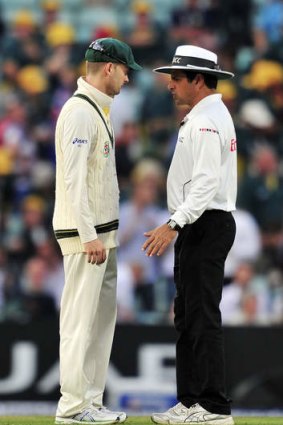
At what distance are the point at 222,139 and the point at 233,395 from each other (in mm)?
4463

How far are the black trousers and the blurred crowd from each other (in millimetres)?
4356

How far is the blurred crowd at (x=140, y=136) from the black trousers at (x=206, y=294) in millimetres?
4356

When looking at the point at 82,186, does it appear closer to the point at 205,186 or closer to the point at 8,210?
the point at 205,186

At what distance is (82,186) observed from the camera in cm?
616

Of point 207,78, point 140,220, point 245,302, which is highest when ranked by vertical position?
point 207,78

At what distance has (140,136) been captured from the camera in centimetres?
1318

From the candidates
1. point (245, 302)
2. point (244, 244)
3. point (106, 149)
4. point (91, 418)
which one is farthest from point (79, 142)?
point (244, 244)

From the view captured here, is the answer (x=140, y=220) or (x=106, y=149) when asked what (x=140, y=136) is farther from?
(x=106, y=149)

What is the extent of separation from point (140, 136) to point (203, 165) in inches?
279

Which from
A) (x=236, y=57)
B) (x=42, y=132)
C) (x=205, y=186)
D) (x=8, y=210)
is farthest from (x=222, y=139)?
(x=236, y=57)

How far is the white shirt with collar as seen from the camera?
6.09 meters

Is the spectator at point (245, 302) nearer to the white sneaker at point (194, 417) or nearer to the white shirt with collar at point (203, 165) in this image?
the white sneaker at point (194, 417)

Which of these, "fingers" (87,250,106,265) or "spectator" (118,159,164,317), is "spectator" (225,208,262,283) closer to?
"spectator" (118,159,164,317)

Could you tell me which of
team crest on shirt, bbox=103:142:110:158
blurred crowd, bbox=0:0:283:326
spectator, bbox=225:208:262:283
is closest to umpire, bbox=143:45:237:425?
team crest on shirt, bbox=103:142:110:158
